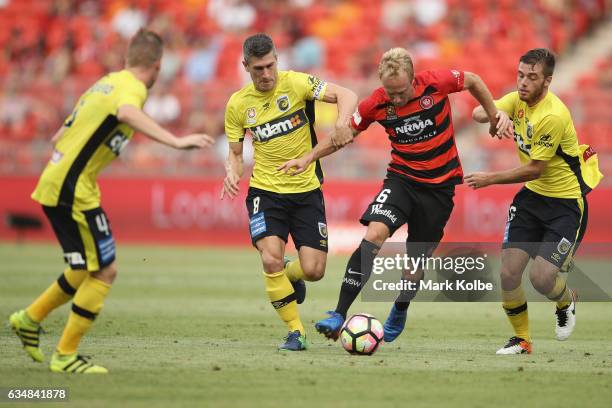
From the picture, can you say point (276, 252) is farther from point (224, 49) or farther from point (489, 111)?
point (224, 49)

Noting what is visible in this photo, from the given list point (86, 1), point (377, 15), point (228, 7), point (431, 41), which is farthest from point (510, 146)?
point (86, 1)

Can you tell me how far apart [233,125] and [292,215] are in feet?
3.22

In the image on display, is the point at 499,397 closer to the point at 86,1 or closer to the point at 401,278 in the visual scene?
the point at 401,278

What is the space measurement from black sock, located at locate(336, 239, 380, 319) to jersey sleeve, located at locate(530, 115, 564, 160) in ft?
5.32

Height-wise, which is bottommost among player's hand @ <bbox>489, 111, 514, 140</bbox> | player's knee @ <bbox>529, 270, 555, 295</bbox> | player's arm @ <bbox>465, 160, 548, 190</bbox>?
player's knee @ <bbox>529, 270, 555, 295</bbox>

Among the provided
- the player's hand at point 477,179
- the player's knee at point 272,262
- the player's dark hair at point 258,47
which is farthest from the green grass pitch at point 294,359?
the player's dark hair at point 258,47

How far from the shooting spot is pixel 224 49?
24.8m

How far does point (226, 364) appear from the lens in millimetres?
8016

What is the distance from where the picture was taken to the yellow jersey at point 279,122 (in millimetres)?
9562

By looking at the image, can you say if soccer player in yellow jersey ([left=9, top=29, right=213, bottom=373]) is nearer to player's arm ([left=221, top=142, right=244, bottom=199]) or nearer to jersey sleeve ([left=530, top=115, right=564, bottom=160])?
player's arm ([left=221, top=142, right=244, bottom=199])

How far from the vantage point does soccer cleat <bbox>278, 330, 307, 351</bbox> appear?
9008 millimetres

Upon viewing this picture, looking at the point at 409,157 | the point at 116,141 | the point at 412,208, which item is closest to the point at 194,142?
the point at 116,141

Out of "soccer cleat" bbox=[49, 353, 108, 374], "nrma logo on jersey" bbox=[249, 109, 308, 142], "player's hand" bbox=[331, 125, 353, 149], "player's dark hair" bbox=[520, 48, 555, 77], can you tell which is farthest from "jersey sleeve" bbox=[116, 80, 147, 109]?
"player's dark hair" bbox=[520, 48, 555, 77]

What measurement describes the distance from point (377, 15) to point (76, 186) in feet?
59.8
